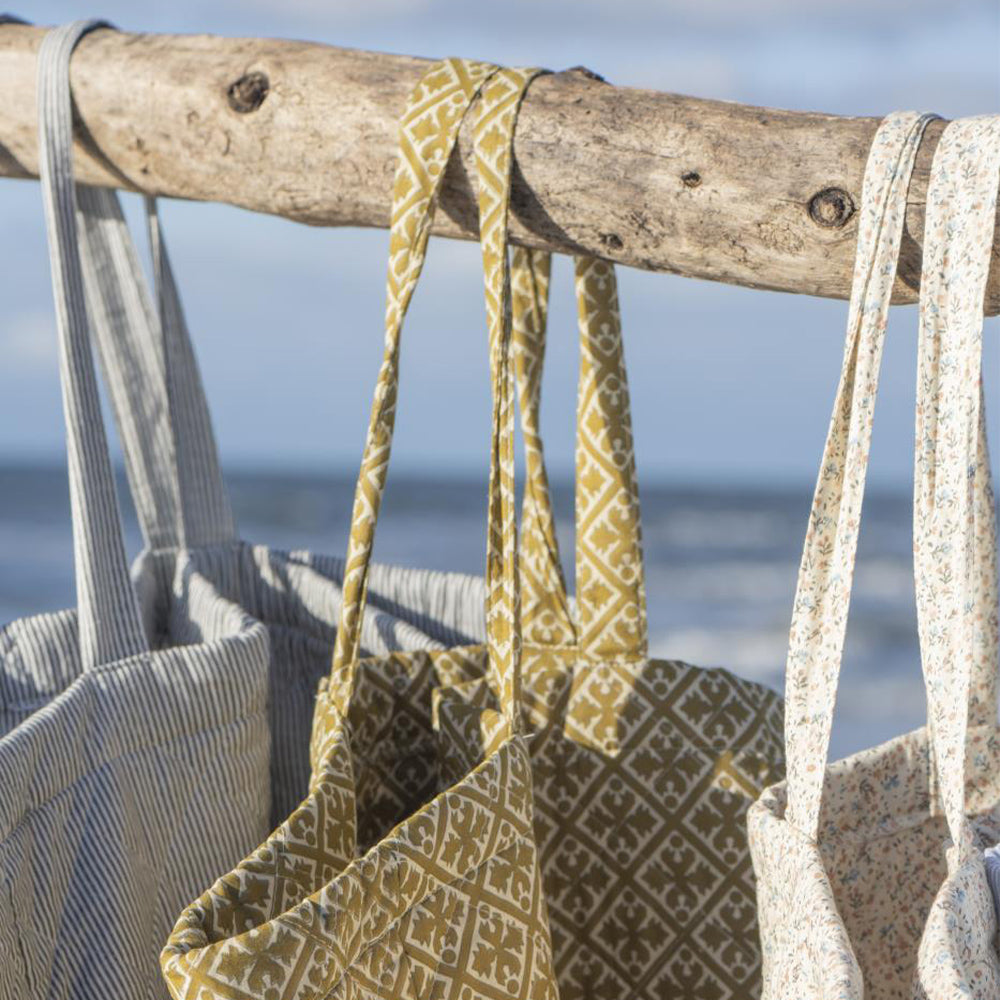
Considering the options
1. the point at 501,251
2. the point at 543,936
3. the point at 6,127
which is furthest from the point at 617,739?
the point at 6,127

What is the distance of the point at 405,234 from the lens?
2.58 feet

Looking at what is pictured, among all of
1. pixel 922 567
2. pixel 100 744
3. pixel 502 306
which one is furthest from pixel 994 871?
pixel 100 744

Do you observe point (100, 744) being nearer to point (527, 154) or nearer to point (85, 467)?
point (85, 467)

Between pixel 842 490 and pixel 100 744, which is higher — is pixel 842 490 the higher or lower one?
the higher one

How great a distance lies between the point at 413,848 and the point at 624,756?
0.31 metres

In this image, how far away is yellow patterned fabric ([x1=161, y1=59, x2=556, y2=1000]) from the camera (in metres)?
0.61

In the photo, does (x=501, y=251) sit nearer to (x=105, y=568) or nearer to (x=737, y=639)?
(x=105, y=568)

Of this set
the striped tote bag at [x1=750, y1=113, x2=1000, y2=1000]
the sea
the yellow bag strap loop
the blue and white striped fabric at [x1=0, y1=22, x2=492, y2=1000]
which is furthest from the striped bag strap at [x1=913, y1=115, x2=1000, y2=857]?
the sea

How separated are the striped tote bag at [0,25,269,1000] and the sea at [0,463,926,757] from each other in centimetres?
582

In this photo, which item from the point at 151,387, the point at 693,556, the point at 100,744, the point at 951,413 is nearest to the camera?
the point at 951,413

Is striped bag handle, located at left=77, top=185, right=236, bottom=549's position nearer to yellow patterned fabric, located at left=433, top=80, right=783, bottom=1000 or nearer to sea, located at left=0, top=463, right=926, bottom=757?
yellow patterned fabric, located at left=433, top=80, right=783, bottom=1000

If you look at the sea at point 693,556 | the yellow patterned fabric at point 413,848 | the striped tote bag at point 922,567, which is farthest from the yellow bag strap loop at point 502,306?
the sea at point 693,556

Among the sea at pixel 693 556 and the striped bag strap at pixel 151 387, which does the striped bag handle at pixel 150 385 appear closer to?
the striped bag strap at pixel 151 387

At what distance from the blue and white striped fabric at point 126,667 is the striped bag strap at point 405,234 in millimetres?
180
